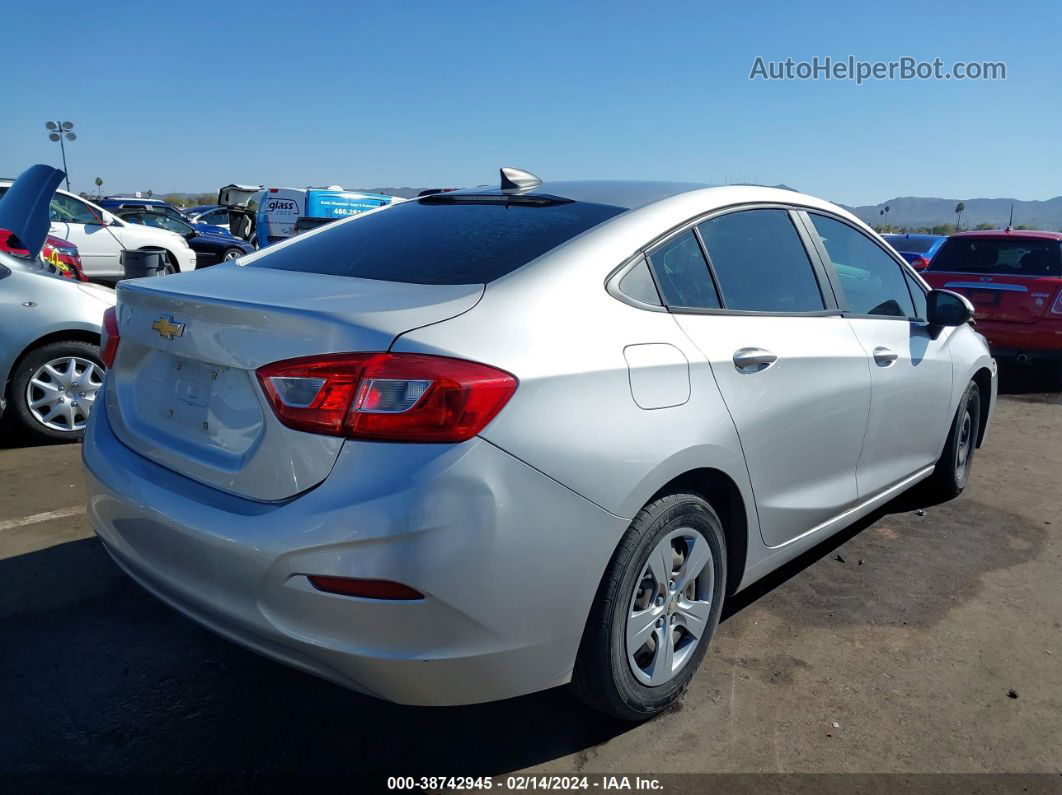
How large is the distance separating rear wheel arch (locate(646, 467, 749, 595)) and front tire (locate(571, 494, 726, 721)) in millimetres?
58

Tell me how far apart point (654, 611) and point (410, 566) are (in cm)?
90

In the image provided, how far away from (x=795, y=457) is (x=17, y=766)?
8.27 ft

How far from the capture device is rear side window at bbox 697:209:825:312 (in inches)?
114

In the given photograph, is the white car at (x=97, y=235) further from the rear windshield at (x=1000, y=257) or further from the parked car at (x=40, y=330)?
the rear windshield at (x=1000, y=257)

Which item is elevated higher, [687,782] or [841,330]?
[841,330]

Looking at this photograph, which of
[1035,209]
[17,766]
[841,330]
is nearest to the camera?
[17,766]

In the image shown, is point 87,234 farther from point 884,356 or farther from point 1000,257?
point 884,356

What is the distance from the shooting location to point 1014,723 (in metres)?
2.71

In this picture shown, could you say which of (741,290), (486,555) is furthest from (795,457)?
(486,555)

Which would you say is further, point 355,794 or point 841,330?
point 841,330

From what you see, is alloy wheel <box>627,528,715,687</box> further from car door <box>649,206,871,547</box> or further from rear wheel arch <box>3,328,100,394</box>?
rear wheel arch <box>3,328,100,394</box>

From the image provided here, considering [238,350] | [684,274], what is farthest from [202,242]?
[238,350]

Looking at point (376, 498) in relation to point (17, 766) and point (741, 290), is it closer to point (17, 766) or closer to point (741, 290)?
point (17, 766)

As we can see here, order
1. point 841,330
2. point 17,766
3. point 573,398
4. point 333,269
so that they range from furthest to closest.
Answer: point 841,330 → point 333,269 → point 17,766 → point 573,398
